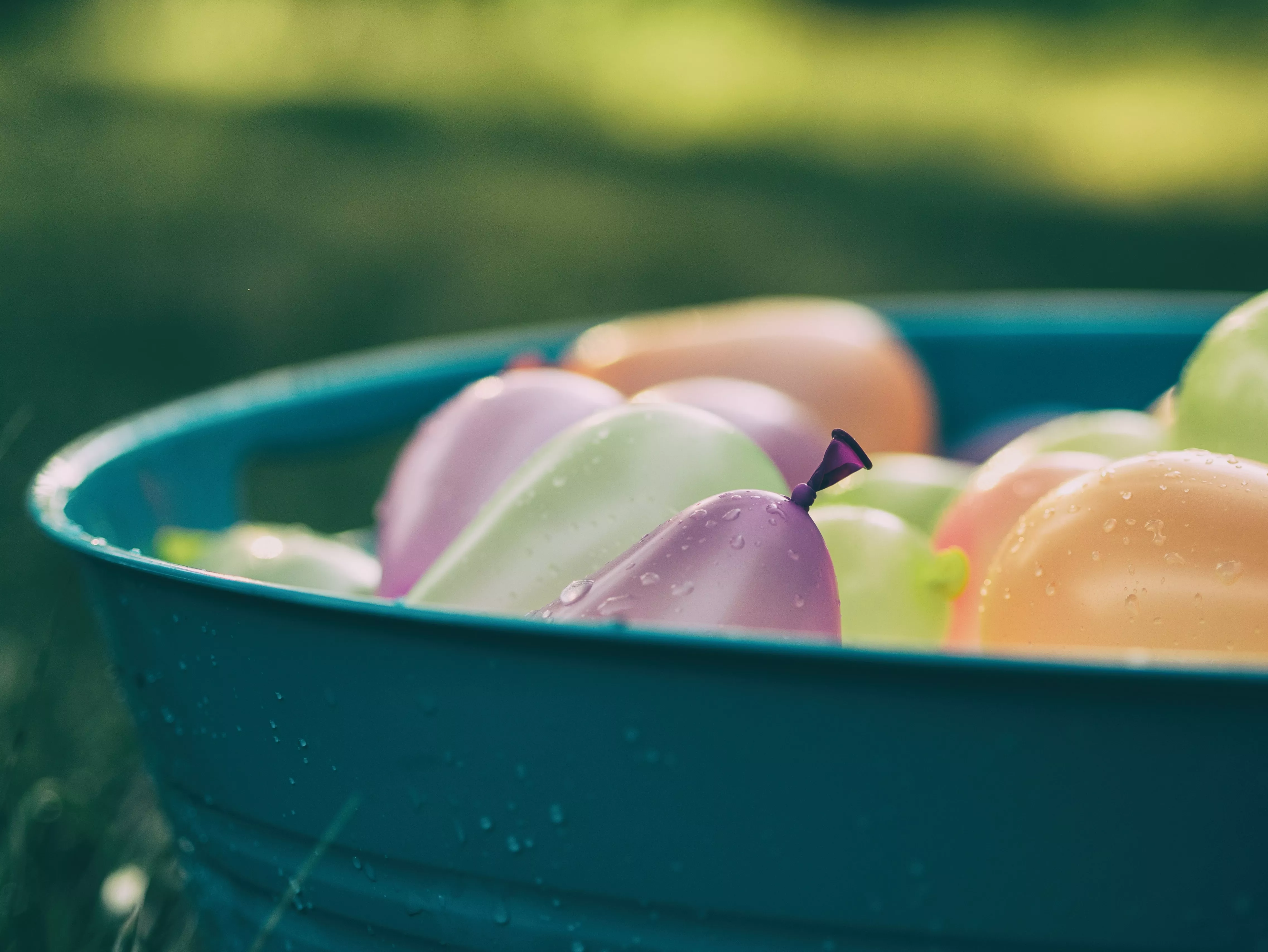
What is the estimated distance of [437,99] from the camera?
430 centimetres

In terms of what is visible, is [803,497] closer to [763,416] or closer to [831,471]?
[831,471]

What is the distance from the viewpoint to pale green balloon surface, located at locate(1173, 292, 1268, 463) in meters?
0.78

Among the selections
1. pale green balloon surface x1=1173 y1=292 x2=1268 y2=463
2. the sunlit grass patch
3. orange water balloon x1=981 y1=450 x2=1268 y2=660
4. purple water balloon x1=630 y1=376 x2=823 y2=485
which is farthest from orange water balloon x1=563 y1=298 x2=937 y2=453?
the sunlit grass patch

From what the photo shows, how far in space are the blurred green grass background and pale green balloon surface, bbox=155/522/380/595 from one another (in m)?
0.54

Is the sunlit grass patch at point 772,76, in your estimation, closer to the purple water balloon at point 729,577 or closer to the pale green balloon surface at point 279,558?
the pale green balloon surface at point 279,558

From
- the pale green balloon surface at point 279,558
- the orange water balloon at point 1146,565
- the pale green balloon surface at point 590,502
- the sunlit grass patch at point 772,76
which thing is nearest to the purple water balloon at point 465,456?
the pale green balloon surface at point 279,558

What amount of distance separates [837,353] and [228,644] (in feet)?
2.73

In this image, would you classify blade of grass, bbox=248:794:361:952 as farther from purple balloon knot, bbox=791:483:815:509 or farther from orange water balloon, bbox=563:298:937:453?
orange water balloon, bbox=563:298:937:453

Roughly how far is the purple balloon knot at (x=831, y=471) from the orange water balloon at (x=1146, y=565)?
99mm

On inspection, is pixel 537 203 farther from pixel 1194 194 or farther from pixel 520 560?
pixel 520 560

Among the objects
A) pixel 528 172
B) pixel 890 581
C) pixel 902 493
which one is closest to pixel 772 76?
pixel 528 172

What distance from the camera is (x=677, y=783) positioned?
1.70ft

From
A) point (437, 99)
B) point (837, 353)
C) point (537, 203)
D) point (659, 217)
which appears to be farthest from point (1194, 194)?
point (837, 353)

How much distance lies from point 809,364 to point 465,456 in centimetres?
50
